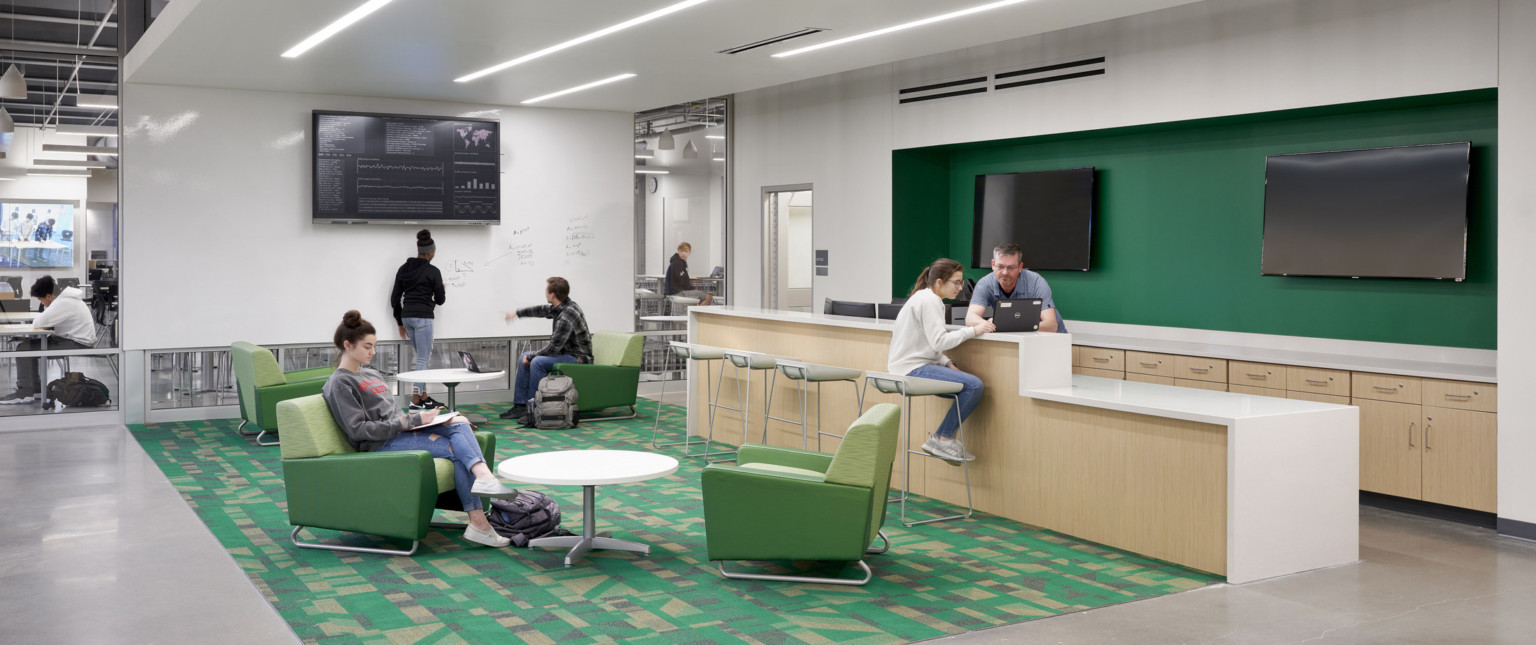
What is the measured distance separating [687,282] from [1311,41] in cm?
699

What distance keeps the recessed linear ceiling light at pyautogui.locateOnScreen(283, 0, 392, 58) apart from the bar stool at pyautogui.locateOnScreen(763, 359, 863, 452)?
3205 millimetres

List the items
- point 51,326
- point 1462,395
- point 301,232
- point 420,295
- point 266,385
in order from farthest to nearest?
point 420,295 < point 301,232 < point 51,326 < point 266,385 < point 1462,395

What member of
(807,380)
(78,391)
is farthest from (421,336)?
(807,380)

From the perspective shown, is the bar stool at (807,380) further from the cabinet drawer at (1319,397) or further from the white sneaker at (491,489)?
the cabinet drawer at (1319,397)

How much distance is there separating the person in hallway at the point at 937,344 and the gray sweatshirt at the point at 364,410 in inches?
107

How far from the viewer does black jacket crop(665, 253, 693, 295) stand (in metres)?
12.3

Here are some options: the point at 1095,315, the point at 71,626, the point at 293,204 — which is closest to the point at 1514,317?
the point at 1095,315

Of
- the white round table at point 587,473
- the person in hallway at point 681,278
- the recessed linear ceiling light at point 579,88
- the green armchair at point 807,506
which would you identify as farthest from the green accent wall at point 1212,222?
the white round table at point 587,473

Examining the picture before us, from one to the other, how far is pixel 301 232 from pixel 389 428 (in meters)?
5.27

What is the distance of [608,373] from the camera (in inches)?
A: 388

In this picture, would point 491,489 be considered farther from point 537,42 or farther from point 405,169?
point 405,169

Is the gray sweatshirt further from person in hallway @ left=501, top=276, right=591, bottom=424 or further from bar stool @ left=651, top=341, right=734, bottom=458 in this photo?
person in hallway @ left=501, top=276, right=591, bottom=424

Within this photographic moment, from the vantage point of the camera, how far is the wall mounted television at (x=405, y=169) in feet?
32.8

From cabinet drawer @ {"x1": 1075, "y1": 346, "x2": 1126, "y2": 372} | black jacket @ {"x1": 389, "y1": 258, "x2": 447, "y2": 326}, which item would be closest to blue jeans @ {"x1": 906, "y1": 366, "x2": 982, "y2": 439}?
cabinet drawer @ {"x1": 1075, "y1": 346, "x2": 1126, "y2": 372}
